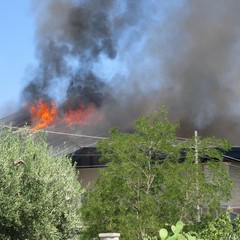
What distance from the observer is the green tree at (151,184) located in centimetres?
2297

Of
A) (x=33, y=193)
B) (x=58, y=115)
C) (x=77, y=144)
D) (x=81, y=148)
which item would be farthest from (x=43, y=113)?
(x=33, y=193)

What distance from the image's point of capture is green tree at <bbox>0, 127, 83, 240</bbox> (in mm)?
18562

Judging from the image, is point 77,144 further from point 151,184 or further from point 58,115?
point 58,115

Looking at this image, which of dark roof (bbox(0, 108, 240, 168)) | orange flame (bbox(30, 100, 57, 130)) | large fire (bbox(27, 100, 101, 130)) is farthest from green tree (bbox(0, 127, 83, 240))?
orange flame (bbox(30, 100, 57, 130))

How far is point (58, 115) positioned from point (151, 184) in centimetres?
5536

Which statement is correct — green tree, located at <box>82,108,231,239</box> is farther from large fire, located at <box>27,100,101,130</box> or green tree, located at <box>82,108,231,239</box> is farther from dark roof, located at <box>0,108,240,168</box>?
large fire, located at <box>27,100,101,130</box>

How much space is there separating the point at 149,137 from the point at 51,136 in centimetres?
3304

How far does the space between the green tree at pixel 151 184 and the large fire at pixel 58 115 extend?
158 feet

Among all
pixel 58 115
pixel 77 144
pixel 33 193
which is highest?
pixel 58 115

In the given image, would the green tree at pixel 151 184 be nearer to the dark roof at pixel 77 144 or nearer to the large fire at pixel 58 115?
the dark roof at pixel 77 144

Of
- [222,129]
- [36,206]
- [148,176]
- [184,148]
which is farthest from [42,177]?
[222,129]

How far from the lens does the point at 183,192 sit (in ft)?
76.6

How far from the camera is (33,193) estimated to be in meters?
19.2

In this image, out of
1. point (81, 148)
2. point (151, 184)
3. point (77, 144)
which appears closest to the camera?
point (151, 184)
